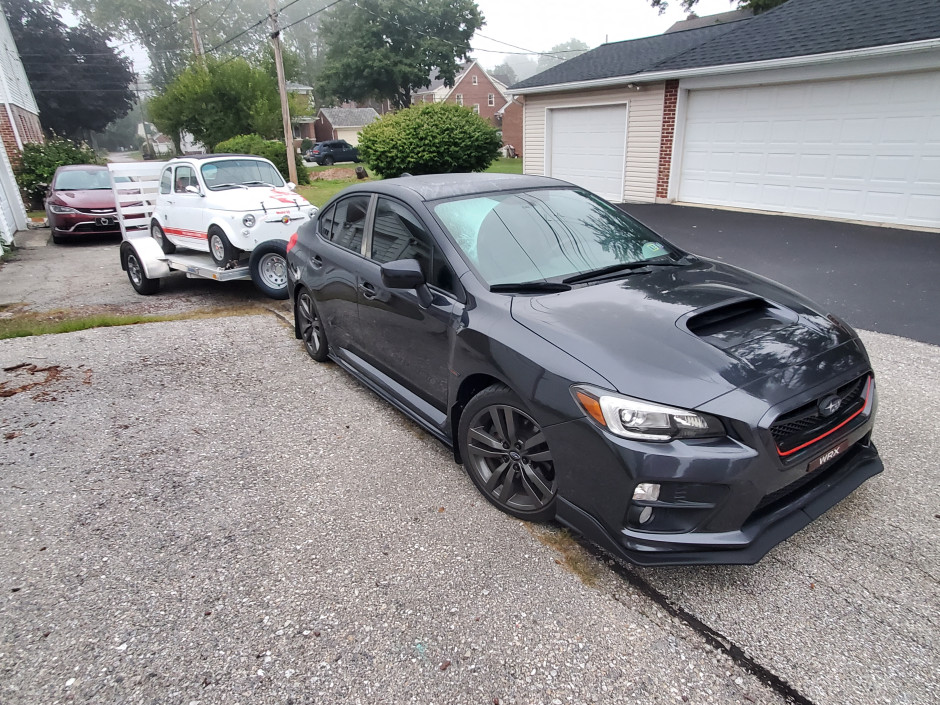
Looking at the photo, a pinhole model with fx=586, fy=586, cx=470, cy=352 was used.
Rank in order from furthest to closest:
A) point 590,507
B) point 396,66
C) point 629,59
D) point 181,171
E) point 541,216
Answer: point 396,66
point 629,59
point 181,171
point 541,216
point 590,507

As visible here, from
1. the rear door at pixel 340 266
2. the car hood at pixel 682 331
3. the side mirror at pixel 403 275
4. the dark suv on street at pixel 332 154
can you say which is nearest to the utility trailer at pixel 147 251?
the rear door at pixel 340 266

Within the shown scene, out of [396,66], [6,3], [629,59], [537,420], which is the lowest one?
[537,420]

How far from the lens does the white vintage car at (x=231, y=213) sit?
23.9 feet

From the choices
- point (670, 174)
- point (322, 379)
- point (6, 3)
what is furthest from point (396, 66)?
point (322, 379)

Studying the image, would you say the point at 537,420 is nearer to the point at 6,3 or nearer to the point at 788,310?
the point at 788,310

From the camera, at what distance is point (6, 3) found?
152ft

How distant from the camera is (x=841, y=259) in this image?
7.87 m

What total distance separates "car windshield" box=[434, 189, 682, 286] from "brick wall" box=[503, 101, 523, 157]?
39.6 meters

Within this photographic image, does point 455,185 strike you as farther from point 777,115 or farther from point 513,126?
point 513,126

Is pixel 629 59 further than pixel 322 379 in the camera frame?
Yes

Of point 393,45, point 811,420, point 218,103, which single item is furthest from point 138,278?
point 393,45

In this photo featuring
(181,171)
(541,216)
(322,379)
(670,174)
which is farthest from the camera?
(670,174)

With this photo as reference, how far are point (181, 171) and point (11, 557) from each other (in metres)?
6.78

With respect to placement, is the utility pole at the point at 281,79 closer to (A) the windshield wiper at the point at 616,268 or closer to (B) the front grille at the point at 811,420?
(A) the windshield wiper at the point at 616,268
